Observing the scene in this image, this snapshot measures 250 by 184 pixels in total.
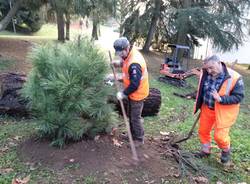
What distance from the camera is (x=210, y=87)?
480cm

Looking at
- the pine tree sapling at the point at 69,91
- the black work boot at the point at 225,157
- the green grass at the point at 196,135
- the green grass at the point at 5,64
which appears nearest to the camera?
the pine tree sapling at the point at 69,91

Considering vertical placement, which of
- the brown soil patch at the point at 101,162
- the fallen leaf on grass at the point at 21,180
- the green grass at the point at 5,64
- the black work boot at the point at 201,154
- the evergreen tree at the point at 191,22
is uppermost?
the evergreen tree at the point at 191,22

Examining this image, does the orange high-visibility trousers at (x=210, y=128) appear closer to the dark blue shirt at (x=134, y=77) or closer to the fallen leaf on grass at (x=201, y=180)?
the fallen leaf on grass at (x=201, y=180)

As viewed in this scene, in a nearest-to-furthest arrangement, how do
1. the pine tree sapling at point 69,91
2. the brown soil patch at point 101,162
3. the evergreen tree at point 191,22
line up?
the brown soil patch at point 101,162 < the pine tree sapling at point 69,91 < the evergreen tree at point 191,22

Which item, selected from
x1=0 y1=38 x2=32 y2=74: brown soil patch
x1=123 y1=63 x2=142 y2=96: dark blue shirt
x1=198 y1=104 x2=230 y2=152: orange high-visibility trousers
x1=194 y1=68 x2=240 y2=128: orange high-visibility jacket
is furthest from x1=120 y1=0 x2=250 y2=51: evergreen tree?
x1=123 y1=63 x2=142 y2=96: dark blue shirt

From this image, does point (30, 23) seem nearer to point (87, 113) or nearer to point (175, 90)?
point (175, 90)

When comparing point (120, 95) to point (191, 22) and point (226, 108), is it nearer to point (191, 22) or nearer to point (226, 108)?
point (226, 108)

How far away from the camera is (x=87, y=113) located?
4.62 m

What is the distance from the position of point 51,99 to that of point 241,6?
534 inches

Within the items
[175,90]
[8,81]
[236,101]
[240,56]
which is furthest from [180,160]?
[240,56]

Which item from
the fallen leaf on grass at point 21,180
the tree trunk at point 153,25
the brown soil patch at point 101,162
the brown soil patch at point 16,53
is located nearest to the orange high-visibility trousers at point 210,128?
the brown soil patch at point 101,162

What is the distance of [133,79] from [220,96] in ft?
3.95

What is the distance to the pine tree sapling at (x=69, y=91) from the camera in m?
4.44

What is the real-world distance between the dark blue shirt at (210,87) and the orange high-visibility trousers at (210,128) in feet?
0.40
